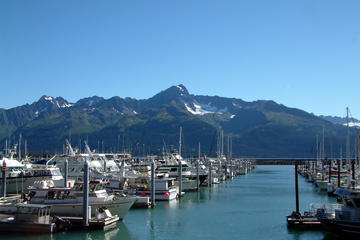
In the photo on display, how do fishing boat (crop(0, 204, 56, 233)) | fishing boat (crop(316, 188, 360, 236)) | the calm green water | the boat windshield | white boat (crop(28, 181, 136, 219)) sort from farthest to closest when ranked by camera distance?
white boat (crop(28, 181, 136, 219)) → the calm green water → fishing boat (crop(0, 204, 56, 233)) → the boat windshield → fishing boat (crop(316, 188, 360, 236))

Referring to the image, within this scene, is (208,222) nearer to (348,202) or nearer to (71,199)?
(71,199)

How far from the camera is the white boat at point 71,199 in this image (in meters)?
39.0

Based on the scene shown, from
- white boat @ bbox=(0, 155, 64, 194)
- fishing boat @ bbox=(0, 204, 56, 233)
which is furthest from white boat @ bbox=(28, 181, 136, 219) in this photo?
white boat @ bbox=(0, 155, 64, 194)

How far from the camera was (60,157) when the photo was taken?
81.4 meters

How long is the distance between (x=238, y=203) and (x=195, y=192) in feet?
58.5

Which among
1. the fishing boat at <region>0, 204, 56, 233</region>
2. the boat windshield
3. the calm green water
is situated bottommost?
the calm green water

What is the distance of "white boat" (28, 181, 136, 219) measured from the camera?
128 ft

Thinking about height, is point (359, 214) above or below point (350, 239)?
above

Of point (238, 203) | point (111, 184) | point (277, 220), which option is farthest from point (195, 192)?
point (277, 220)

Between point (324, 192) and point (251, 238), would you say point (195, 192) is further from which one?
point (251, 238)

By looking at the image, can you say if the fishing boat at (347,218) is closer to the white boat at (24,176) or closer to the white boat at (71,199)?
the white boat at (71,199)

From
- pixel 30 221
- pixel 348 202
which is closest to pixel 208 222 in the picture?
pixel 348 202

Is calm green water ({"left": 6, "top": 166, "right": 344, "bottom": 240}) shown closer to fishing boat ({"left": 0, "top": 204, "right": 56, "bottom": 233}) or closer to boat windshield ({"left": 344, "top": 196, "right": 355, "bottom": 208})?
fishing boat ({"left": 0, "top": 204, "right": 56, "bottom": 233})

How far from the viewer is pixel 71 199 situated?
130ft
